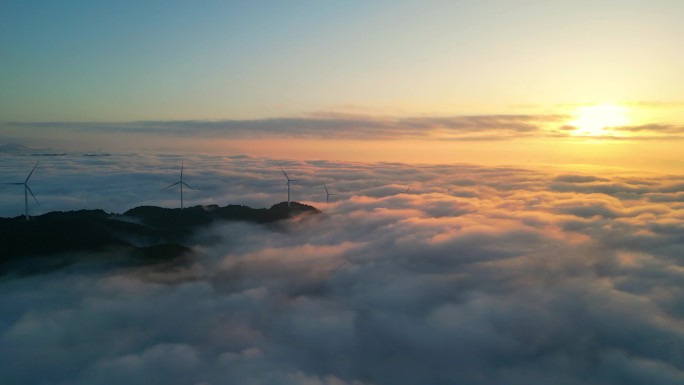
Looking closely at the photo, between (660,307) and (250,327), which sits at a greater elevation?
(660,307)

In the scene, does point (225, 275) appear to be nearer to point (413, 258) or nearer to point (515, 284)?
point (413, 258)

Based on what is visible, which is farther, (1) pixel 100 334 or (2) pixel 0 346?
(1) pixel 100 334

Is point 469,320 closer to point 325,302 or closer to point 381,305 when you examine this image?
point 381,305

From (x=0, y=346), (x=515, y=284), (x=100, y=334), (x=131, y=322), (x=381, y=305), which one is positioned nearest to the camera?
(x=0, y=346)

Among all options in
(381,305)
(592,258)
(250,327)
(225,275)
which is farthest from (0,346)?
(592,258)

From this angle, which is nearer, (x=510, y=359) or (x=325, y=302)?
(x=510, y=359)

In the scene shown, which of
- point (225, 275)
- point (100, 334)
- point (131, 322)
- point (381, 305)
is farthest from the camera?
point (225, 275)

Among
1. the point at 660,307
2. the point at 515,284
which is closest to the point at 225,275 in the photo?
the point at 515,284

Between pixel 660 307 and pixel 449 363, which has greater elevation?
pixel 660 307

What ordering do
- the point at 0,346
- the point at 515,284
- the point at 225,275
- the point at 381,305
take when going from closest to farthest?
the point at 0,346 → the point at 381,305 → the point at 515,284 → the point at 225,275
